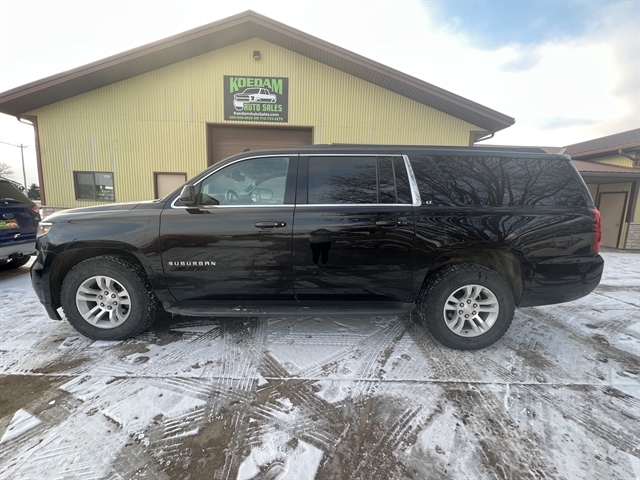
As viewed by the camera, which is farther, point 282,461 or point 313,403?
point 313,403

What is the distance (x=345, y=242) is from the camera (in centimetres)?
279

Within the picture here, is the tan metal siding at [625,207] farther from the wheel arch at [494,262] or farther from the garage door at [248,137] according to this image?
the wheel arch at [494,262]

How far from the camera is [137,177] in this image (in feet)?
31.9

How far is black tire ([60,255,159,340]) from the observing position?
292cm

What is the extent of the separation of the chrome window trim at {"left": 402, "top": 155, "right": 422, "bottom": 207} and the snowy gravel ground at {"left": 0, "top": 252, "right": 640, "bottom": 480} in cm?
151

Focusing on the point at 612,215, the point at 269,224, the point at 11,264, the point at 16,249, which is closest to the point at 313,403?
the point at 269,224

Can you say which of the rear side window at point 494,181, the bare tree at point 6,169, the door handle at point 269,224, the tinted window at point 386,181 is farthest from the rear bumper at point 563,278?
the bare tree at point 6,169

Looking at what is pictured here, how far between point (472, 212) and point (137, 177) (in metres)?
10.4

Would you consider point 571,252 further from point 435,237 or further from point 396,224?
point 396,224

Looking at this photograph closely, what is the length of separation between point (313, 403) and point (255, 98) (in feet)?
31.5

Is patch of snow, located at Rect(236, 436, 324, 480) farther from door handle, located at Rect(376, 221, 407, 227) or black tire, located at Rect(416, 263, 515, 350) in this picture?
door handle, located at Rect(376, 221, 407, 227)

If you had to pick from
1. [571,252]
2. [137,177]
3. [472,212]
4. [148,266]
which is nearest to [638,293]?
[571,252]

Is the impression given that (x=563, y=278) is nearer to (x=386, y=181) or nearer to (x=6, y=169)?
(x=386, y=181)

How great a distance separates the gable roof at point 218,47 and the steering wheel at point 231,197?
315 inches
